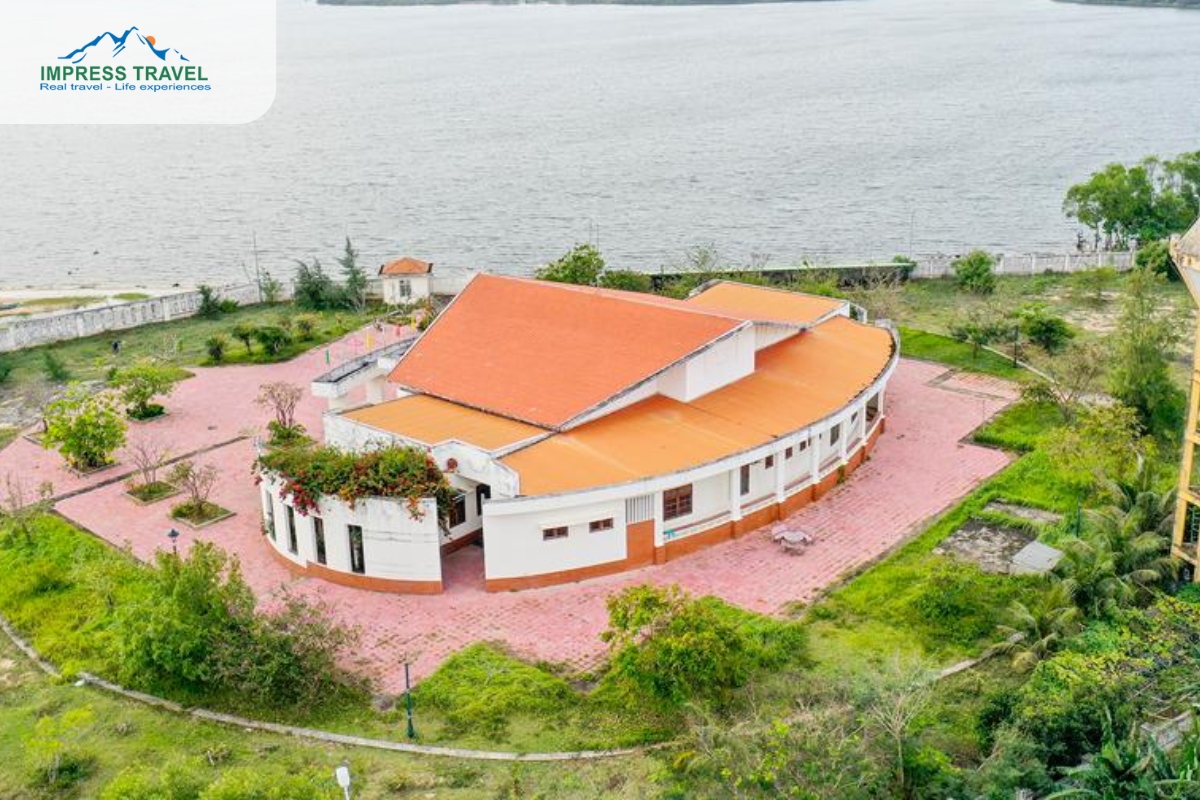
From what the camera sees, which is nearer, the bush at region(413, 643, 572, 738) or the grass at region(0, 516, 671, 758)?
the grass at region(0, 516, 671, 758)

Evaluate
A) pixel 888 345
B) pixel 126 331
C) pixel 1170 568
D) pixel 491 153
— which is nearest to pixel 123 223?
pixel 491 153

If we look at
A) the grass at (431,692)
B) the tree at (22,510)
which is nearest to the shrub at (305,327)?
the tree at (22,510)

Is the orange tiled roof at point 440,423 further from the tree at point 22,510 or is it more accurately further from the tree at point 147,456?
the tree at point 22,510

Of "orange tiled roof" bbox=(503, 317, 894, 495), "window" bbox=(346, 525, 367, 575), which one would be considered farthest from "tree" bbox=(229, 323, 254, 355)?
"window" bbox=(346, 525, 367, 575)

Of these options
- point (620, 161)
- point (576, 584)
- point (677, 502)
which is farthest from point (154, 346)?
point (620, 161)

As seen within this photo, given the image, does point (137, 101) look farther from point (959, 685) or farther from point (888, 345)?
point (959, 685)

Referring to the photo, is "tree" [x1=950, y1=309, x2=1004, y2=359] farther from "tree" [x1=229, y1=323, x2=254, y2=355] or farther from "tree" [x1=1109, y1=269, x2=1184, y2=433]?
"tree" [x1=229, y1=323, x2=254, y2=355]
